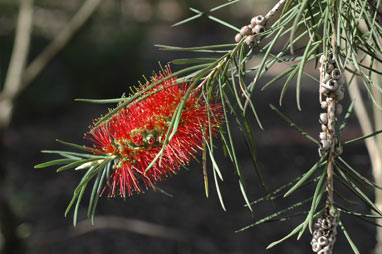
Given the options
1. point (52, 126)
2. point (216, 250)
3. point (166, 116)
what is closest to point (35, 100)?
point (52, 126)

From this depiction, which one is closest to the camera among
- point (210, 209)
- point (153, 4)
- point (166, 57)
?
point (210, 209)

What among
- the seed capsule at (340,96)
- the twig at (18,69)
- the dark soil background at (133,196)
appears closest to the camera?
the seed capsule at (340,96)

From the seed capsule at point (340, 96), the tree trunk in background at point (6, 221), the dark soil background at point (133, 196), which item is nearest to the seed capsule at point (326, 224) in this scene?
the seed capsule at point (340, 96)

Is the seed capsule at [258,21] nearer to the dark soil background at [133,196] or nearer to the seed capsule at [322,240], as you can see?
the seed capsule at [322,240]

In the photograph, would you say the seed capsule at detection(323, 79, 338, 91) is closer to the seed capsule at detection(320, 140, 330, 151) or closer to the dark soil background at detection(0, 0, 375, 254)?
the seed capsule at detection(320, 140, 330, 151)

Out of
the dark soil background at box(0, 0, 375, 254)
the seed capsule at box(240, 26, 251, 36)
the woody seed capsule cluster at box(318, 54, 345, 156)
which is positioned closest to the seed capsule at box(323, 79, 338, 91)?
the woody seed capsule cluster at box(318, 54, 345, 156)

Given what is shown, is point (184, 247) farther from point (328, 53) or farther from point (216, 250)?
point (328, 53)
